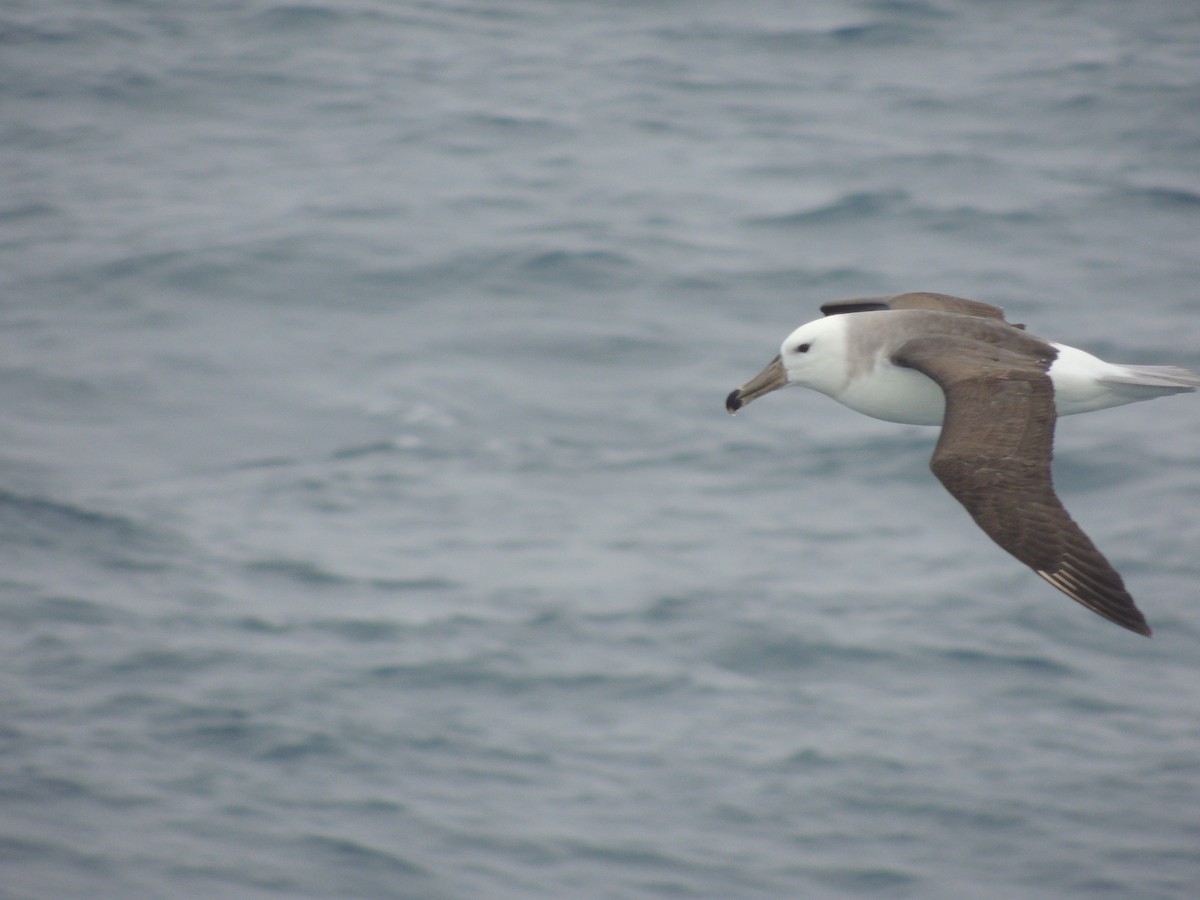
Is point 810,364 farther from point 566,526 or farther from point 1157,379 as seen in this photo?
point 566,526

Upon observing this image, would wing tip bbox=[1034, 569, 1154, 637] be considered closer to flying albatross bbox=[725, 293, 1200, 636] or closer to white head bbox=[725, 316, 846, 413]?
flying albatross bbox=[725, 293, 1200, 636]

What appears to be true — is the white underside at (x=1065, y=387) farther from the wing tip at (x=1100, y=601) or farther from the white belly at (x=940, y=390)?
the wing tip at (x=1100, y=601)

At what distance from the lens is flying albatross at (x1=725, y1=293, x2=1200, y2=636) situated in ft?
22.9

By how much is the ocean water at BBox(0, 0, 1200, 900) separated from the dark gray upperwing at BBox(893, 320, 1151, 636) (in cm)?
1064

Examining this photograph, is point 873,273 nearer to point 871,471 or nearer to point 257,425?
point 871,471

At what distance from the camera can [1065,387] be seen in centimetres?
816

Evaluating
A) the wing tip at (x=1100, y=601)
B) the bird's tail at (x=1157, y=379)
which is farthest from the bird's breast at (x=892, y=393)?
the wing tip at (x=1100, y=601)

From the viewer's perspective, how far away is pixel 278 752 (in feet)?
63.3

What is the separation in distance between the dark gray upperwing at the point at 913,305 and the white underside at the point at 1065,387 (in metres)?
0.94

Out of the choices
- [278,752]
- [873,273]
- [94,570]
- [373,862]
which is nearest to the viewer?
[373,862]

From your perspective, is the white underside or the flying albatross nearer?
the flying albatross

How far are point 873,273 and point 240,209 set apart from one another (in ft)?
36.5

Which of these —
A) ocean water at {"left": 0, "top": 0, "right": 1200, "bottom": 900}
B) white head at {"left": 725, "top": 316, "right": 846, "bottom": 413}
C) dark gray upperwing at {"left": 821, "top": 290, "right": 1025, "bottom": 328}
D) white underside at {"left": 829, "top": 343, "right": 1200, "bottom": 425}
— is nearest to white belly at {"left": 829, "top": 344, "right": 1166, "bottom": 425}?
white underside at {"left": 829, "top": 343, "right": 1200, "bottom": 425}

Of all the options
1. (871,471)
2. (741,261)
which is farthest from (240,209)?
(871,471)
